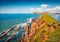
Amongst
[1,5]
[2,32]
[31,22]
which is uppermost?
[1,5]

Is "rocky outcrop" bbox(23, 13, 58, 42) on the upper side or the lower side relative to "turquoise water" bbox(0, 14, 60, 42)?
lower

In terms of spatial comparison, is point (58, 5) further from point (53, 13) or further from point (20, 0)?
point (20, 0)

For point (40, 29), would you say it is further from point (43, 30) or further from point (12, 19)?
point (12, 19)

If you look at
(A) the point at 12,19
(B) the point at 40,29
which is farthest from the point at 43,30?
(A) the point at 12,19

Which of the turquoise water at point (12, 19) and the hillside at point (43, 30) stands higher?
the turquoise water at point (12, 19)

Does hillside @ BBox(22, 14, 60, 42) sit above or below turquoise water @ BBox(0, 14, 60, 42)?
below

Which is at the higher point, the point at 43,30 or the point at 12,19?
the point at 12,19

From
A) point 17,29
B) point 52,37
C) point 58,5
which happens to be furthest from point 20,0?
point 52,37

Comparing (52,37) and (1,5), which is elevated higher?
(1,5)
